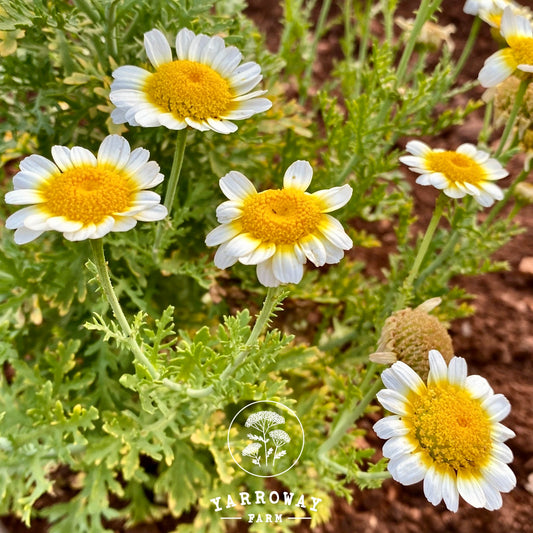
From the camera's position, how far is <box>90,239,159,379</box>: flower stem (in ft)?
3.04

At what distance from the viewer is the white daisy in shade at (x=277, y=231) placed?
2.93 ft

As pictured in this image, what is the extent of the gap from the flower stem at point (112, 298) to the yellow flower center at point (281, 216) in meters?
0.23

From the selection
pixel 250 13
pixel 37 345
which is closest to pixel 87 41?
pixel 37 345

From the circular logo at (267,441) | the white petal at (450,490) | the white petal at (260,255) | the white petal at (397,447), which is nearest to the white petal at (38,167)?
the white petal at (260,255)

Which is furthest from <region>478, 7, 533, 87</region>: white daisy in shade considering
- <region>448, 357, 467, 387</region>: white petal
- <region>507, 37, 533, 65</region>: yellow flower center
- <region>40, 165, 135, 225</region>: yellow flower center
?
<region>40, 165, 135, 225</region>: yellow flower center

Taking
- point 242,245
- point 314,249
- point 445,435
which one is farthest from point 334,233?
point 445,435

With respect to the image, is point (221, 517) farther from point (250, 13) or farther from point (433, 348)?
point (250, 13)

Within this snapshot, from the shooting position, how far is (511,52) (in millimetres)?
1288

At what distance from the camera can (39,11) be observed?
1263 mm

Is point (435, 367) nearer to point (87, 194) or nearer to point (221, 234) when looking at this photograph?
point (221, 234)

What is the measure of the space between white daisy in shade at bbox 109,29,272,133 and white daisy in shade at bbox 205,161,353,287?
0.17 m

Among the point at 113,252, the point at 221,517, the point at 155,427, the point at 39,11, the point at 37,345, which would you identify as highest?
the point at 39,11

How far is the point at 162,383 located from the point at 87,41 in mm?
901

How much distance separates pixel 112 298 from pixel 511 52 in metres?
1.00
